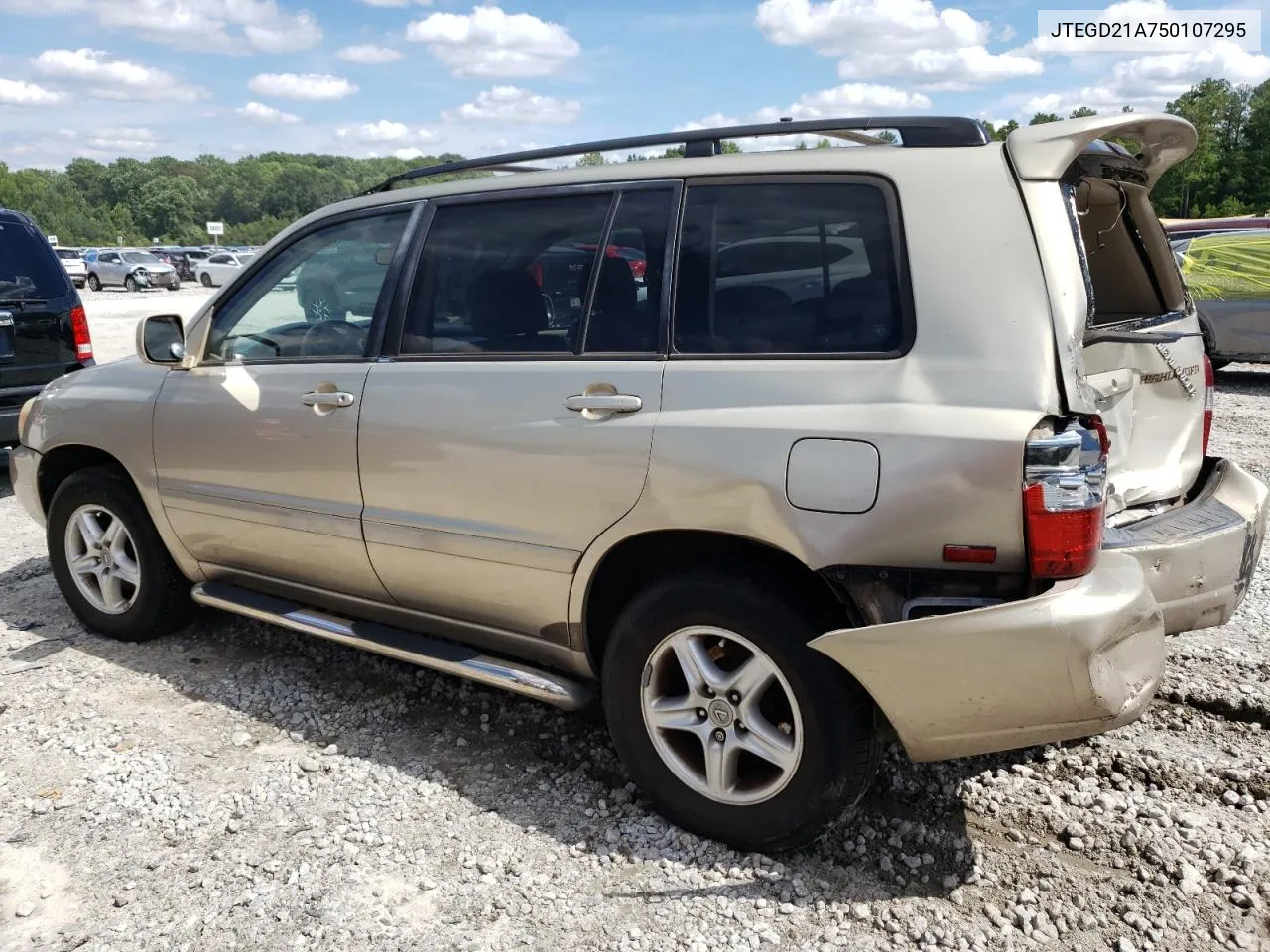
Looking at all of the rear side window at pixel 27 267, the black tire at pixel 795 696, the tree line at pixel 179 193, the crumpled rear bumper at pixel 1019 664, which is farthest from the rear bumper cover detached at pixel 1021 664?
the tree line at pixel 179 193

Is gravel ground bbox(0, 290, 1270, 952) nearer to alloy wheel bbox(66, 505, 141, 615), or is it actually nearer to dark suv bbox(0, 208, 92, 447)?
alloy wheel bbox(66, 505, 141, 615)

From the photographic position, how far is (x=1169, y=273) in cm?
348

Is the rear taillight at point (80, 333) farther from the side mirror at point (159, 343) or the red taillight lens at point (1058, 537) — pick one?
the red taillight lens at point (1058, 537)

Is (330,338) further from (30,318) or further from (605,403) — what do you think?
(30,318)

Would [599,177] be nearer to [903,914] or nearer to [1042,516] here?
[1042,516]

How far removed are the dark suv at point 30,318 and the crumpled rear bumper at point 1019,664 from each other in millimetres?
6428

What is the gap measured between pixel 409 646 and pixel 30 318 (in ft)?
16.7

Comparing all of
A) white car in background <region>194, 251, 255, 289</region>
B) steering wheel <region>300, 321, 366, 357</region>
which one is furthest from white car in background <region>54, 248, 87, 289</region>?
steering wheel <region>300, 321, 366, 357</region>

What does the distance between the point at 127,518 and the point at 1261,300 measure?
1106 centimetres

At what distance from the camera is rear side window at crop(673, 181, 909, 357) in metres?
2.53

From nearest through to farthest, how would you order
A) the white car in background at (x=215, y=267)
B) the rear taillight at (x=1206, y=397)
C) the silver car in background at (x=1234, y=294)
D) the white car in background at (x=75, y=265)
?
the rear taillight at (x=1206, y=397)
the silver car in background at (x=1234, y=294)
the white car in background at (x=75, y=265)
the white car in background at (x=215, y=267)

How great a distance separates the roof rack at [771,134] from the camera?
2.58 m

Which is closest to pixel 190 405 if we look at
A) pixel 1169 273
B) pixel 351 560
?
pixel 351 560

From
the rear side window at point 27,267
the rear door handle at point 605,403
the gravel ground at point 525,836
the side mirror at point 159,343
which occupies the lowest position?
the gravel ground at point 525,836
